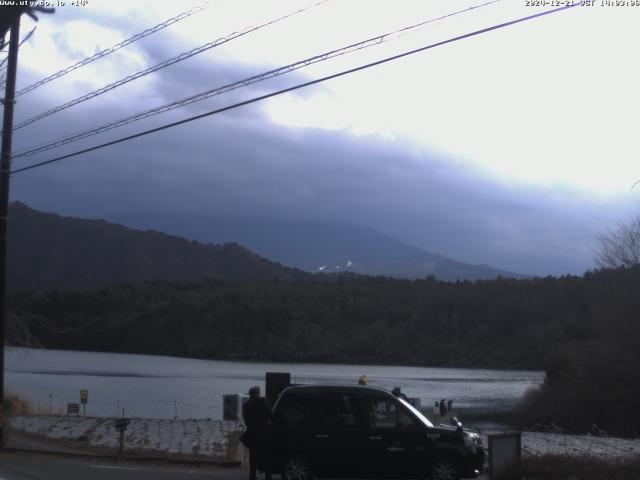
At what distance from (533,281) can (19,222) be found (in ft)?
406

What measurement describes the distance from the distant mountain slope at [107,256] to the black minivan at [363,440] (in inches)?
6141

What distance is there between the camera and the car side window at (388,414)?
15.3m

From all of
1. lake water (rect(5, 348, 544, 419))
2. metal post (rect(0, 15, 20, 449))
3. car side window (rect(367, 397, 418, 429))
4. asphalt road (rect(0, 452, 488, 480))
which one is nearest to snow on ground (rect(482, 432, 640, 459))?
asphalt road (rect(0, 452, 488, 480))

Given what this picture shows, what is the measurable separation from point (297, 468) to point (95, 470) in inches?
207

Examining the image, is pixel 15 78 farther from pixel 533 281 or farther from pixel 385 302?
pixel 385 302

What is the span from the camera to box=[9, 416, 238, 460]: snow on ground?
23938mm

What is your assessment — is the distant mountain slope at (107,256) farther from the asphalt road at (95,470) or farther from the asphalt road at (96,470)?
the asphalt road at (95,470)

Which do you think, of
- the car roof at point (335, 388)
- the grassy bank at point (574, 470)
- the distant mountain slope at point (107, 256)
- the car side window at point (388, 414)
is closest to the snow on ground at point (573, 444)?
the grassy bank at point (574, 470)

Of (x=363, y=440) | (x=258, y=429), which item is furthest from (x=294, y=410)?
(x=363, y=440)

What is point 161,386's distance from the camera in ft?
193

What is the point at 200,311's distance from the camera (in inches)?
4555

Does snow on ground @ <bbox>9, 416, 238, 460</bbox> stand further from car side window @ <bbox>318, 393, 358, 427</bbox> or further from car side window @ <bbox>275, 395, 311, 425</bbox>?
car side window @ <bbox>318, 393, 358, 427</bbox>

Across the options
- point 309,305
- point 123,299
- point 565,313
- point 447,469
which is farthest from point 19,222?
point 447,469

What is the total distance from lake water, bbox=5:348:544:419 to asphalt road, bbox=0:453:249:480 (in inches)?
738
